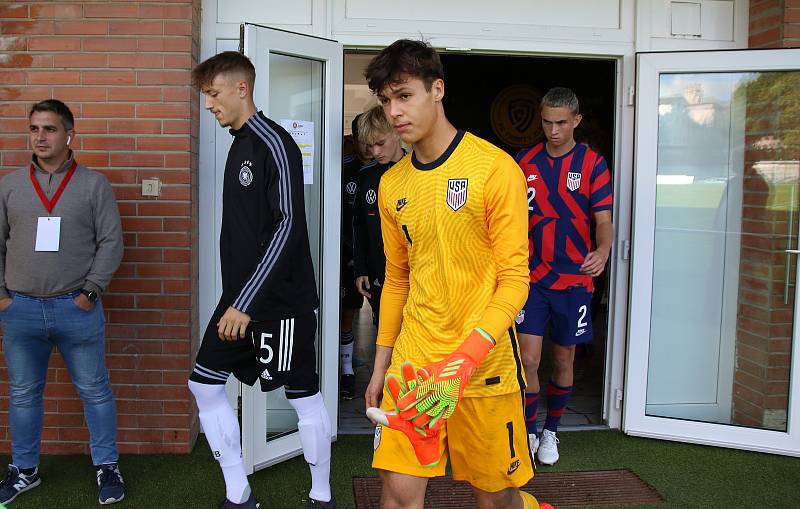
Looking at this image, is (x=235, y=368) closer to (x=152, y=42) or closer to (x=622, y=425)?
(x=152, y=42)

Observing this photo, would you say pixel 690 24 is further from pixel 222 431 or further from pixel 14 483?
pixel 14 483

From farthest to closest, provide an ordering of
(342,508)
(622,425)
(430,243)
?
(622,425)
(342,508)
(430,243)

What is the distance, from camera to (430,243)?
2244 mm

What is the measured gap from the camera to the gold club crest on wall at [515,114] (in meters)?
9.68

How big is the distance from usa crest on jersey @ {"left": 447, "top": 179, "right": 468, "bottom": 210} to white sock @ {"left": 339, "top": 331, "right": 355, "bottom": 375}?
326cm

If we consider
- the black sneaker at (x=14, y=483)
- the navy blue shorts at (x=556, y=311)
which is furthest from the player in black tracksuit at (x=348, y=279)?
the black sneaker at (x=14, y=483)

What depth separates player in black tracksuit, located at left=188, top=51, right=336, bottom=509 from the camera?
297 cm

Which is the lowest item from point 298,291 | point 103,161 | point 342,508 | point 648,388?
point 342,508

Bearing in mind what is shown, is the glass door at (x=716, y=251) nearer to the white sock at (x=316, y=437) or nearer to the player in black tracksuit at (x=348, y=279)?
the player in black tracksuit at (x=348, y=279)

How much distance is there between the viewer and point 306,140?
161 inches

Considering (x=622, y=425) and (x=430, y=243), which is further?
(x=622, y=425)

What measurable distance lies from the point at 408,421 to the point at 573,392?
12.5ft

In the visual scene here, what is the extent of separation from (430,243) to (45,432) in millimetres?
2820

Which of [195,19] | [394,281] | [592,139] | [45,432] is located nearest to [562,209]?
[394,281]
